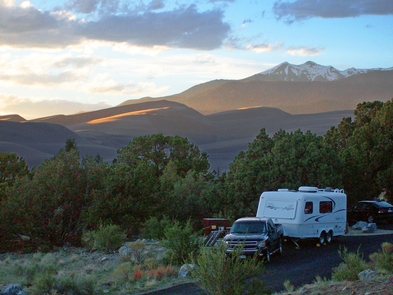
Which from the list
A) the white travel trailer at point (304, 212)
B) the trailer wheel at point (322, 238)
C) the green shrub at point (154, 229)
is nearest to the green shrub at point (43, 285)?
the white travel trailer at point (304, 212)

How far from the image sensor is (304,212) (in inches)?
928

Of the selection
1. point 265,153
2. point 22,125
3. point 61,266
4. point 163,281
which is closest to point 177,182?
point 265,153

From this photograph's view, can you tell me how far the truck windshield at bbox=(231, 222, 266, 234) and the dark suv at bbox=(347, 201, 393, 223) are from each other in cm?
1723

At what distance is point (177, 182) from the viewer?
38.8 metres

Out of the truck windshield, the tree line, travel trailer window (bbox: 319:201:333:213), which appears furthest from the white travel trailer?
the tree line

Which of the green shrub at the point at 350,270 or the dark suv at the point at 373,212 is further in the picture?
the dark suv at the point at 373,212

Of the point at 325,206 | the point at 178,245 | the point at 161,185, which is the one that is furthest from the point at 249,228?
the point at 161,185

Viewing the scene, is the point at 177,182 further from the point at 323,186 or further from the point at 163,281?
the point at 163,281

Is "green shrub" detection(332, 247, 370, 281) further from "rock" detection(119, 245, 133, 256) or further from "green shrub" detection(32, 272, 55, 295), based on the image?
"rock" detection(119, 245, 133, 256)

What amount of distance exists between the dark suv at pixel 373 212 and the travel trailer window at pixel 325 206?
11.7 m

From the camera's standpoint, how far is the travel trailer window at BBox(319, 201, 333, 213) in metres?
24.6

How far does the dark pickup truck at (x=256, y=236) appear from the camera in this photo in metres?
19.5

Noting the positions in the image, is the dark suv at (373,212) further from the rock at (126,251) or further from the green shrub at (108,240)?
the rock at (126,251)

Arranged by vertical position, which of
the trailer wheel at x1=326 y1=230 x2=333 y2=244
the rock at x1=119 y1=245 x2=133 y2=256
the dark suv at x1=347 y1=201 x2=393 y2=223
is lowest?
the dark suv at x1=347 y1=201 x2=393 y2=223
